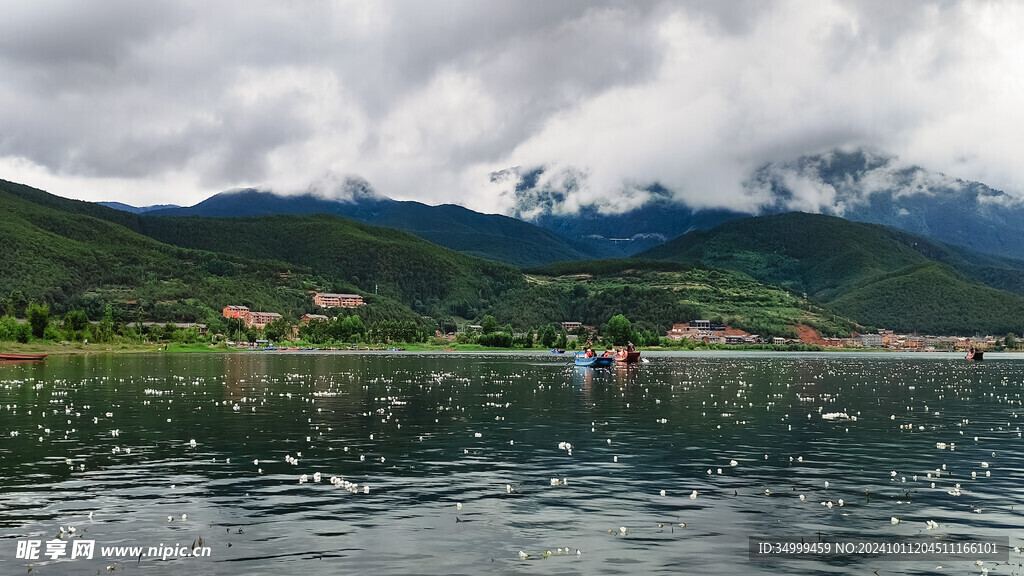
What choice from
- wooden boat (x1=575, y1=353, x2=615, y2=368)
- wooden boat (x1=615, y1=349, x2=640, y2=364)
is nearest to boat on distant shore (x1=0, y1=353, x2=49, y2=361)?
wooden boat (x1=575, y1=353, x2=615, y2=368)

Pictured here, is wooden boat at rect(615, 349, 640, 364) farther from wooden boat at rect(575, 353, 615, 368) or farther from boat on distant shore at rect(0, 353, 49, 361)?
boat on distant shore at rect(0, 353, 49, 361)

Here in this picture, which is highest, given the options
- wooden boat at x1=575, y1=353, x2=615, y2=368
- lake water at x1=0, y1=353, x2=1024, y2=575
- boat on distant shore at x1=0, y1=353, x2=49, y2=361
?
boat on distant shore at x1=0, y1=353, x2=49, y2=361

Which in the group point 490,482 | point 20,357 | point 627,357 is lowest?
point 490,482

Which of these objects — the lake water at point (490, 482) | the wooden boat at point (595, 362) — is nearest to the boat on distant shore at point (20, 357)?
the lake water at point (490, 482)

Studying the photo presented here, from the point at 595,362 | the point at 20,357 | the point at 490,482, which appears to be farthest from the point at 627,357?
the point at 490,482

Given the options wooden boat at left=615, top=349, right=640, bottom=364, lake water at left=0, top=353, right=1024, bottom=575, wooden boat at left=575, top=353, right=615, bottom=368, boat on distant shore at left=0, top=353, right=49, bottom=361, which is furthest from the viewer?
wooden boat at left=615, top=349, right=640, bottom=364

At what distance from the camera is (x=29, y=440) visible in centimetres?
5044

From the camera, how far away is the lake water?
26875mm

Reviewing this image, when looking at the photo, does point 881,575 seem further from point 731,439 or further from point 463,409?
point 463,409

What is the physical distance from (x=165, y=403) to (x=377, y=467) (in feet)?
134

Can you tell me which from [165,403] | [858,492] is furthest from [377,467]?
[165,403]

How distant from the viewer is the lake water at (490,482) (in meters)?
26.9

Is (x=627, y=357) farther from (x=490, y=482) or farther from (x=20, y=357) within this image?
(x=490, y=482)

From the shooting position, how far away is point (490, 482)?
38938 millimetres
